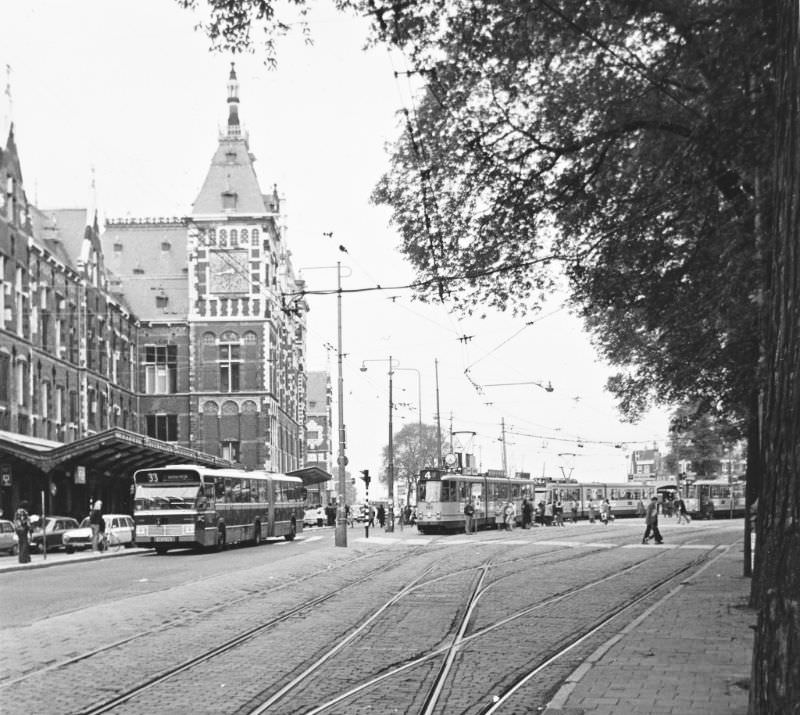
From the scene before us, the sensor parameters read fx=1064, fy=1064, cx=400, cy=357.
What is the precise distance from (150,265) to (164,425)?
13.1 m

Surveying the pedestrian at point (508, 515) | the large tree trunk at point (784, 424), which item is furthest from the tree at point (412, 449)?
the large tree trunk at point (784, 424)

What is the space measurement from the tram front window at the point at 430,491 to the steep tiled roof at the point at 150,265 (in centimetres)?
3228

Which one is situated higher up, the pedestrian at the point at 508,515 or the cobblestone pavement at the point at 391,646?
the cobblestone pavement at the point at 391,646

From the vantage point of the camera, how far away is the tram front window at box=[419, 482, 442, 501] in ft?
155

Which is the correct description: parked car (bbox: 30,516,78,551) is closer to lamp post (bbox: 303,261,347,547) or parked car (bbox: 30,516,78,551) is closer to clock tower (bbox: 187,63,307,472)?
lamp post (bbox: 303,261,347,547)

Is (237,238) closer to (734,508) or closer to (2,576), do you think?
(734,508)

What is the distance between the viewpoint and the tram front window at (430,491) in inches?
1858

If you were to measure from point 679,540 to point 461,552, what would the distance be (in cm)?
1069

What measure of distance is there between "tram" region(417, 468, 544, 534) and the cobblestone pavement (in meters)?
25.1

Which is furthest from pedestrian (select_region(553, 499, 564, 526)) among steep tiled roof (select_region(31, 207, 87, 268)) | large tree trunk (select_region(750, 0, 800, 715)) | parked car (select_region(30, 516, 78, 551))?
large tree trunk (select_region(750, 0, 800, 715))

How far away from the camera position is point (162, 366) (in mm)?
73125

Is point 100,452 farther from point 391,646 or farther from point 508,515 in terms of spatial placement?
point 391,646

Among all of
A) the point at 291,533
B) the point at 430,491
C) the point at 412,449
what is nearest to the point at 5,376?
the point at 291,533

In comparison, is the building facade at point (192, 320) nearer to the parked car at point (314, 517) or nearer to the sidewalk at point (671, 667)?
the parked car at point (314, 517)
